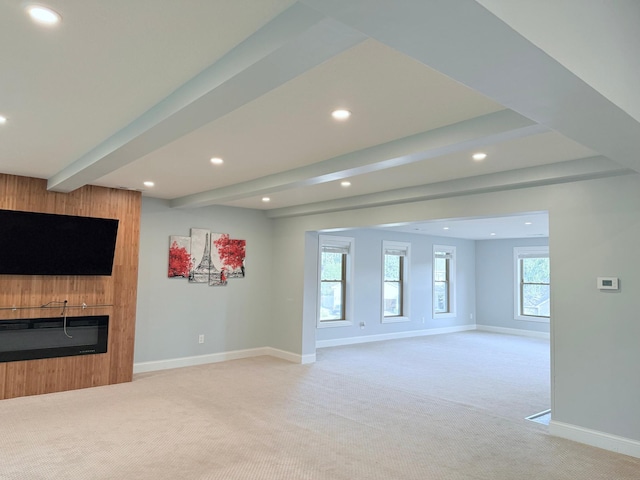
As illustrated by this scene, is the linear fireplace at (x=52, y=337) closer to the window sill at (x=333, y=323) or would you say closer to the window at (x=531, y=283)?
the window sill at (x=333, y=323)

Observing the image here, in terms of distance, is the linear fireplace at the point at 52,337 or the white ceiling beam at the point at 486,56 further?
the linear fireplace at the point at 52,337

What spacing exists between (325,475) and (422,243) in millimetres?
8373

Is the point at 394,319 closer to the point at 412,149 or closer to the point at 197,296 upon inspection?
the point at 197,296

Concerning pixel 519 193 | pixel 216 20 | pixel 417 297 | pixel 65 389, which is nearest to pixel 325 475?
pixel 216 20

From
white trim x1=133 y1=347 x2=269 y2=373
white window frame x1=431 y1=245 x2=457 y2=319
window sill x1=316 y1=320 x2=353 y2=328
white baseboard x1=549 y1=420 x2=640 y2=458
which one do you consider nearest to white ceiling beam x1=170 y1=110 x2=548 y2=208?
white baseboard x1=549 y1=420 x2=640 y2=458

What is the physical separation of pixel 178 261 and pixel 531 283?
870 centimetres

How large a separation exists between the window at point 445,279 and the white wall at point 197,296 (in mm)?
5274

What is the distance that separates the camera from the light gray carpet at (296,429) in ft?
11.2

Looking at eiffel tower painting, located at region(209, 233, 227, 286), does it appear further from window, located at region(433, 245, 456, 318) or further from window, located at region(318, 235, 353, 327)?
window, located at region(433, 245, 456, 318)

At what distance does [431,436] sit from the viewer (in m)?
4.18

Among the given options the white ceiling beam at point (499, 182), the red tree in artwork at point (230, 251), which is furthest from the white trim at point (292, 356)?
the white ceiling beam at point (499, 182)

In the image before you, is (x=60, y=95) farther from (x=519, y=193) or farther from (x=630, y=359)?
(x=630, y=359)

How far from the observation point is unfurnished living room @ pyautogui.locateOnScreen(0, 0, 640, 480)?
74.4 inches

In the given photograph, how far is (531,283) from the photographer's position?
11.3 meters
